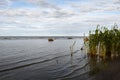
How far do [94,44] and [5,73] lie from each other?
13802 millimetres

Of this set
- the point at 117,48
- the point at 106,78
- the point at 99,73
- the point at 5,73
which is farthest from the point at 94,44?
the point at 5,73

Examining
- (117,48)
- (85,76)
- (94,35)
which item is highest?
(94,35)

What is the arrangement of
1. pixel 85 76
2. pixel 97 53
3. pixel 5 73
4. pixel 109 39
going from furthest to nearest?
pixel 97 53 → pixel 109 39 → pixel 5 73 → pixel 85 76

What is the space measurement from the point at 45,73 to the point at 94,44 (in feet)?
36.3

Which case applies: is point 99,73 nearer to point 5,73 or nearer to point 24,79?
point 24,79

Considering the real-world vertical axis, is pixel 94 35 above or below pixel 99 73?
above

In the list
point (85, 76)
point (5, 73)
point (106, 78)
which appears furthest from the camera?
point (5, 73)

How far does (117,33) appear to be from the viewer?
28.1m

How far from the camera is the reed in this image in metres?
27.4

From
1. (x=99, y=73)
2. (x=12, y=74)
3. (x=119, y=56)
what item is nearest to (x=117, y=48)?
(x=119, y=56)

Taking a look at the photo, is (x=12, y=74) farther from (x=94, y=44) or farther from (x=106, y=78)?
(x=94, y=44)

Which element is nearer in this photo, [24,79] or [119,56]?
[24,79]

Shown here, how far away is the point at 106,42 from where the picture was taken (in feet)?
89.9

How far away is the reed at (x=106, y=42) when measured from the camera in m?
27.4
